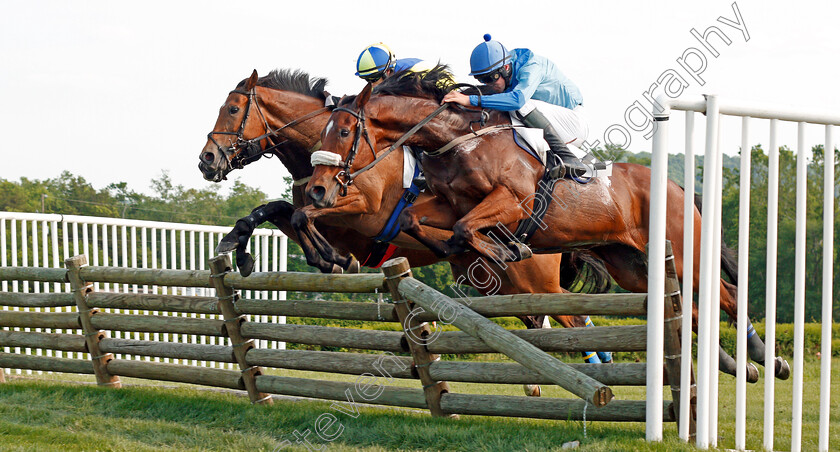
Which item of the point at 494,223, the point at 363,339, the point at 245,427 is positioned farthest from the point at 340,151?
the point at 245,427

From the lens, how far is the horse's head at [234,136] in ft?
19.6

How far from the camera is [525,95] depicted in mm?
5223

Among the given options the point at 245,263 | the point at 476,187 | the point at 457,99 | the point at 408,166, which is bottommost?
Answer: the point at 245,263

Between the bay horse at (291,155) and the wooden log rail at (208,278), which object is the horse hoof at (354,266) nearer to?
the bay horse at (291,155)

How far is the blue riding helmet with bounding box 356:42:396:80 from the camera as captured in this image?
632 centimetres

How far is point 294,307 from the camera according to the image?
5543 mm

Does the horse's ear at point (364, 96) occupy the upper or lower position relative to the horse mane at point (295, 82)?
lower

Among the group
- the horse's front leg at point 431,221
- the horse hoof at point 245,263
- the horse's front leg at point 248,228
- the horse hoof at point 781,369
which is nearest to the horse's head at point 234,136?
the horse's front leg at point 248,228

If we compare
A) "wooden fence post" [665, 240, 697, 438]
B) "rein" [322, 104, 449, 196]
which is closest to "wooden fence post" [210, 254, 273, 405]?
"rein" [322, 104, 449, 196]

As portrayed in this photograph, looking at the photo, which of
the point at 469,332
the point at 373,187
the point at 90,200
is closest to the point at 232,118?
the point at 373,187

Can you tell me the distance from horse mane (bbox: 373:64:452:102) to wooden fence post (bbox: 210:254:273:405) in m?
1.68

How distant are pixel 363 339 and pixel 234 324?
113 cm

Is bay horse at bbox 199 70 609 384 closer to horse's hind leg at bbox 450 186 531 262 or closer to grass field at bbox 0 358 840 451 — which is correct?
horse's hind leg at bbox 450 186 531 262

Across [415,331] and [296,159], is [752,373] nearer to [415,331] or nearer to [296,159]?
[415,331]
